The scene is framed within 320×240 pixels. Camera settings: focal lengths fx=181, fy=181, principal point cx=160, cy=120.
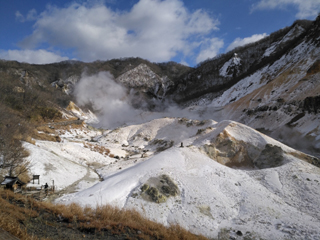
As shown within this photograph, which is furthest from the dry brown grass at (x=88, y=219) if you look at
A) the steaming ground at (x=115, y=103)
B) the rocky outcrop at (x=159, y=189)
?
the steaming ground at (x=115, y=103)

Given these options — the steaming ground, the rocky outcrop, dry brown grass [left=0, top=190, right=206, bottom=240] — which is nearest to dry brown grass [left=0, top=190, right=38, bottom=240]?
dry brown grass [left=0, top=190, right=206, bottom=240]

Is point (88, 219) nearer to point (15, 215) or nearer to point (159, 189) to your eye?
point (15, 215)

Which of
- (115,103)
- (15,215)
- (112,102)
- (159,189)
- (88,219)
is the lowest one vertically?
(159,189)

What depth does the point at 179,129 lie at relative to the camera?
36.2m

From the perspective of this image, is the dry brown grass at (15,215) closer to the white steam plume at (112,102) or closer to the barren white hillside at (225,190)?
the barren white hillside at (225,190)

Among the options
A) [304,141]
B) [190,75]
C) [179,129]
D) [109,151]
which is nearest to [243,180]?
[304,141]

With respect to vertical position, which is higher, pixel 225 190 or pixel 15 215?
pixel 15 215

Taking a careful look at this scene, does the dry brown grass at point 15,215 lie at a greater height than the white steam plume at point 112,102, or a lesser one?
lesser

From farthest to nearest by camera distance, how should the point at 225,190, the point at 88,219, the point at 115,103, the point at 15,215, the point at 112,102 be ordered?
the point at 115,103, the point at 112,102, the point at 225,190, the point at 88,219, the point at 15,215

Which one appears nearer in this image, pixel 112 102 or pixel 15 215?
pixel 15 215

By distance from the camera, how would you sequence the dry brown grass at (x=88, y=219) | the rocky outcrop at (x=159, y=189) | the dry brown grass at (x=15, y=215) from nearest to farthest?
the dry brown grass at (x=15, y=215), the dry brown grass at (x=88, y=219), the rocky outcrop at (x=159, y=189)

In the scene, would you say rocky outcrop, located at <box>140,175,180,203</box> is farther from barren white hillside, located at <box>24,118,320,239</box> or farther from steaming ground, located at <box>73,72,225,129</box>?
steaming ground, located at <box>73,72,225,129</box>

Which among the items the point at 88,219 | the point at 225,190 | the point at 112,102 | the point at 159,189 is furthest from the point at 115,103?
the point at 88,219

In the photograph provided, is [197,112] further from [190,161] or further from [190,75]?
[190,75]
